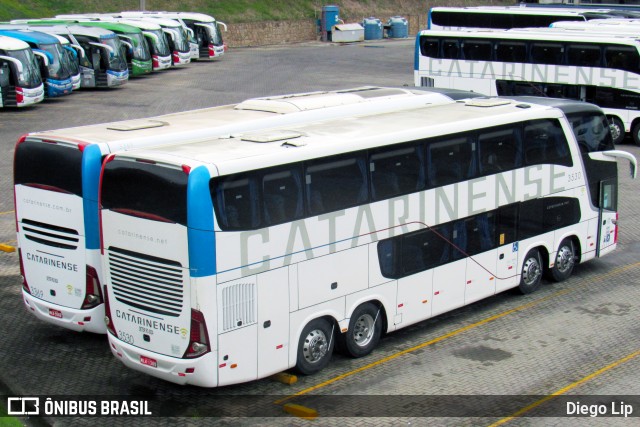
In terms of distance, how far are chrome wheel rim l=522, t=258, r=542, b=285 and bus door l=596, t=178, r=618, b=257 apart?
181cm

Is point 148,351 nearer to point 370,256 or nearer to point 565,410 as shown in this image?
point 370,256

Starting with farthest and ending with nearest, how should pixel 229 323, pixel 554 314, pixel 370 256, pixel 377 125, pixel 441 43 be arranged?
pixel 441 43, pixel 554 314, pixel 377 125, pixel 370 256, pixel 229 323

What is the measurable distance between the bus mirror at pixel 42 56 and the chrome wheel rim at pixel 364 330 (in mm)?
28979

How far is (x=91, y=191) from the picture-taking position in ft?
45.7

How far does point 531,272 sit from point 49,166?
27.5ft

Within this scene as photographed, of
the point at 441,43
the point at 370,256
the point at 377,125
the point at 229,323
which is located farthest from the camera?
the point at 441,43

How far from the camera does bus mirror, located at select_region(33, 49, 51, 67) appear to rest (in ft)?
131

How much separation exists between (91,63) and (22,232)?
3109cm

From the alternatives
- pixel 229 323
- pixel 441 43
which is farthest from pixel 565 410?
pixel 441 43

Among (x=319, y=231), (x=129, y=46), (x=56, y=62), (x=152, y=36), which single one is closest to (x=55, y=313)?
(x=319, y=231)

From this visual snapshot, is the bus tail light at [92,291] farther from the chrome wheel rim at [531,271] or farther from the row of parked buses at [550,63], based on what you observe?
the row of parked buses at [550,63]

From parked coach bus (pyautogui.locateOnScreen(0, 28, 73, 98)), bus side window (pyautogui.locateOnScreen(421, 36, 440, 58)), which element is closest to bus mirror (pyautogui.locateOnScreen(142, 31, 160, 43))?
parked coach bus (pyautogui.locateOnScreen(0, 28, 73, 98))

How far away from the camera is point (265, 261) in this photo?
503 inches

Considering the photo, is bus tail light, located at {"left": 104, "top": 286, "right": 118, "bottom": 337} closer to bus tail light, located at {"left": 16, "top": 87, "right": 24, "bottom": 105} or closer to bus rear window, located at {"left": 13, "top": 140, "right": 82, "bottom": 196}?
bus rear window, located at {"left": 13, "top": 140, "right": 82, "bottom": 196}
